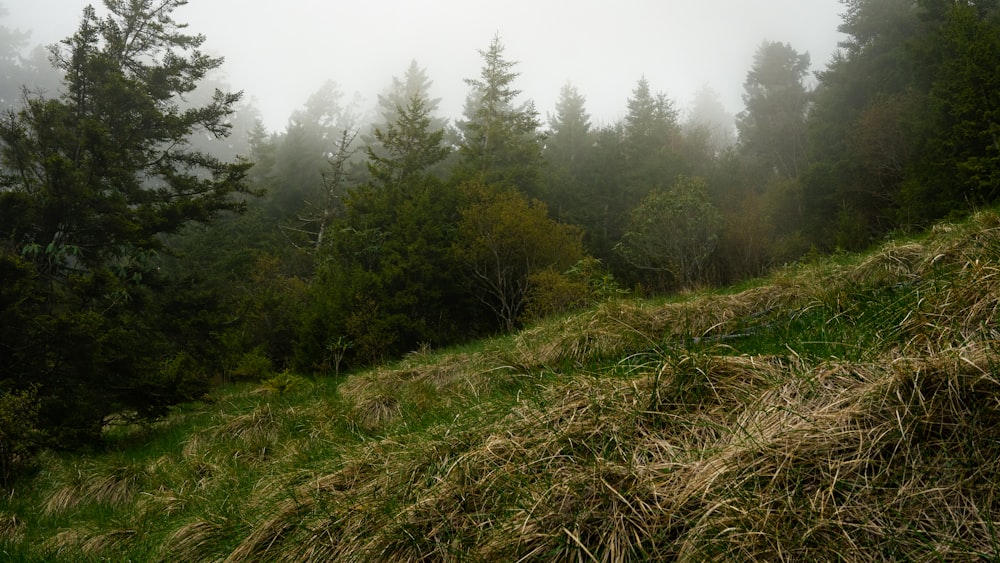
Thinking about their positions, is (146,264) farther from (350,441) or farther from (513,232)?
(350,441)

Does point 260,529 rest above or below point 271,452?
above

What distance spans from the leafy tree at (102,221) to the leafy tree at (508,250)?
7725 millimetres

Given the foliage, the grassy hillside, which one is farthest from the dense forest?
the grassy hillside

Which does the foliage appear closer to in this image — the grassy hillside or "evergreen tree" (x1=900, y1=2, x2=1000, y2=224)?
the grassy hillside

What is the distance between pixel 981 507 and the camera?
126 centimetres

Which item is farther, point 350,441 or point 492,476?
point 350,441

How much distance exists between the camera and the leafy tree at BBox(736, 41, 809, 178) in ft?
110

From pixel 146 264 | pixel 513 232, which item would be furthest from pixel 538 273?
pixel 146 264

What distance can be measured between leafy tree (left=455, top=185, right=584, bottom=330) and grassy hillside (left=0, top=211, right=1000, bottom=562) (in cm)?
1328

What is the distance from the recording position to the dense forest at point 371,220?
7.79 meters

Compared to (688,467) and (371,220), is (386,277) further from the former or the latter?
(688,467)

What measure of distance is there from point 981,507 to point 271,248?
96.9 feet

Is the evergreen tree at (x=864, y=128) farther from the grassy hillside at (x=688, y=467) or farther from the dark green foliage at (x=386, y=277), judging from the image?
the grassy hillside at (x=688, y=467)

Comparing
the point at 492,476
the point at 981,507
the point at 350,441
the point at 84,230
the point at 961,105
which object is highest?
the point at 961,105
